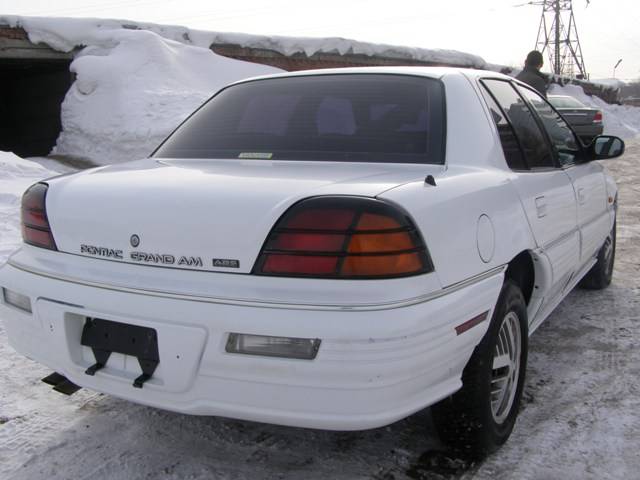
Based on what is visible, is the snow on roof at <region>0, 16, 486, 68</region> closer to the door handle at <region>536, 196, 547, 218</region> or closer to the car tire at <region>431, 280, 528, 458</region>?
the door handle at <region>536, 196, 547, 218</region>

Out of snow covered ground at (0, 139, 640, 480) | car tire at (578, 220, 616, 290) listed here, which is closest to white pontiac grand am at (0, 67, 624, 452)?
snow covered ground at (0, 139, 640, 480)

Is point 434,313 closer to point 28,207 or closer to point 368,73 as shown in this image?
point 368,73

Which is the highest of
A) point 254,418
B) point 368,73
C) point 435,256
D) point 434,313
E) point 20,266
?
point 368,73

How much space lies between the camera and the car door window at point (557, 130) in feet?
11.0

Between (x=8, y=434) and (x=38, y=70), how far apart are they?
41.6ft

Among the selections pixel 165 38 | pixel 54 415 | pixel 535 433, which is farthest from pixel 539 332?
pixel 165 38

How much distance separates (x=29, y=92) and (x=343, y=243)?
543 inches

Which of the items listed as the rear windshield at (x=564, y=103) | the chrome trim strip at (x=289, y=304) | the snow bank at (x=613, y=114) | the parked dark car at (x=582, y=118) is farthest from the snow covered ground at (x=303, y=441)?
the snow bank at (x=613, y=114)

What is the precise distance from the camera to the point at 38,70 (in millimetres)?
13273

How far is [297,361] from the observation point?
169 centimetres

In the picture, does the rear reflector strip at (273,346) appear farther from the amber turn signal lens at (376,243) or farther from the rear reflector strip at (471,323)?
→ the rear reflector strip at (471,323)

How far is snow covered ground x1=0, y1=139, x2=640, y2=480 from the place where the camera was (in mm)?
2162

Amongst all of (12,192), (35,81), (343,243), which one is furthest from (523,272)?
(35,81)

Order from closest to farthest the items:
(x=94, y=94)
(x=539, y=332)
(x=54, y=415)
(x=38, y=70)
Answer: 1. (x=54, y=415)
2. (x=539, y=332)
3. (x=94, y=94)
4. (x=38, y=70)
